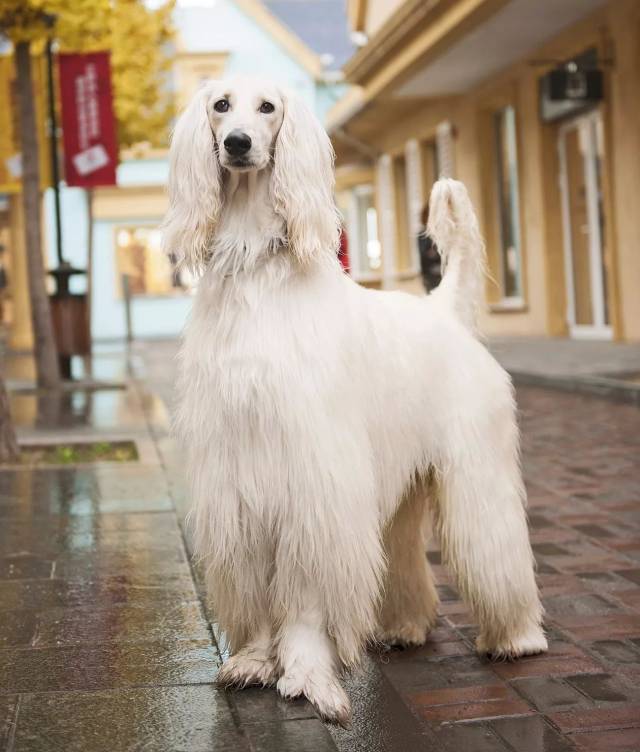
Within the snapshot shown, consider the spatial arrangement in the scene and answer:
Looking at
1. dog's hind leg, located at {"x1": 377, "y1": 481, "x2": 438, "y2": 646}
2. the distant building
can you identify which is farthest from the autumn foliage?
dog's hind leg, located at {"x1": 377, "y1": 481, "x2": 438, "y2": 646}

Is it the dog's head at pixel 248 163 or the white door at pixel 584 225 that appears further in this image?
the white door at pixel 584 225

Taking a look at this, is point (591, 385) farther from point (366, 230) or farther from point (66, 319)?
point (366, 230)

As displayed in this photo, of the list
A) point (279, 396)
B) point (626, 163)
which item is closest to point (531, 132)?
point (626, 163)

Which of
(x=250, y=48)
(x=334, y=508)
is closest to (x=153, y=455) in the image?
(x=334, y=508)

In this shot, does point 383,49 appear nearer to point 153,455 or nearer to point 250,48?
point 153,455

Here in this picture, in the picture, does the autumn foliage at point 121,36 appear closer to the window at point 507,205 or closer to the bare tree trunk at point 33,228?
the bare tree trunk at point 33,228

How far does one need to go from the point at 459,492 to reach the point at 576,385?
333 inches

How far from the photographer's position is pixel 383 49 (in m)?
19.0

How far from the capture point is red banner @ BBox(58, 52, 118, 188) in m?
Result: 15.0

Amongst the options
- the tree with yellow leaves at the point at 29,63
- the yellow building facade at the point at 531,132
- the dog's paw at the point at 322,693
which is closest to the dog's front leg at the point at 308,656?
the dog's paw at the point at 322,693

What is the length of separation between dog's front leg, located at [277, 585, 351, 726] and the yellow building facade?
9351 millimetres

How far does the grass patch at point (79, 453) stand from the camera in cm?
803

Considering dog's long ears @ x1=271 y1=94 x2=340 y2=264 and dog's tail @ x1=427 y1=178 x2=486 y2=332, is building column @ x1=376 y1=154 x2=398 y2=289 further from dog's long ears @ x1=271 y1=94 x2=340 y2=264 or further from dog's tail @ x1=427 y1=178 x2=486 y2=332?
dog's long ears @ x1=271 y1=94 x2=340 y2=264

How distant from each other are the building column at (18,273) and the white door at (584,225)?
1399 centimetres
